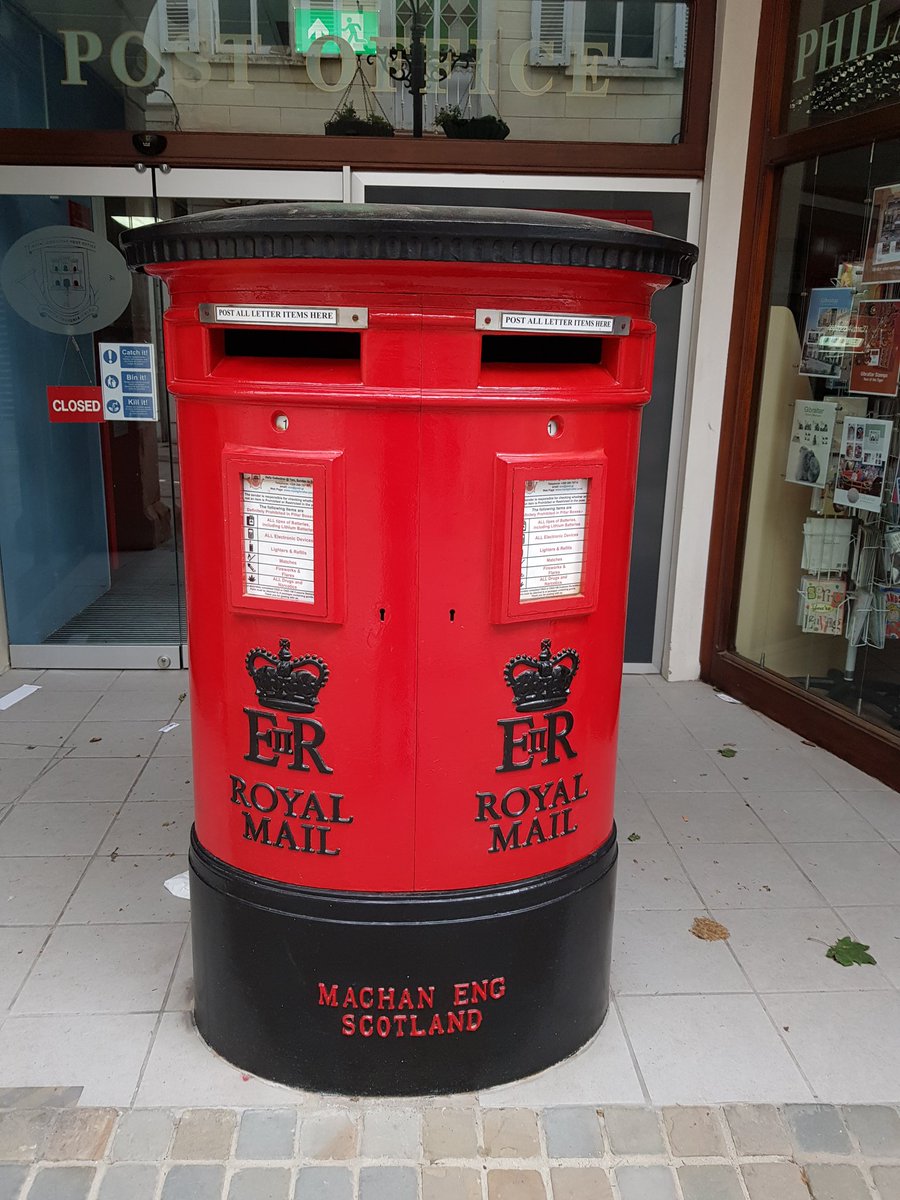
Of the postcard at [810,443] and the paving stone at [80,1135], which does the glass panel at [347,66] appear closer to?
the postcard at [810,443]

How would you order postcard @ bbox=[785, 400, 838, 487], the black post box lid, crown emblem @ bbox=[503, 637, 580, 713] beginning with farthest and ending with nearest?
1. postcard @ bbox=[785, 400, 838, 487]
2. crown emblem @ bbox=[503, 637, 580, 713]
3. the black post box lid

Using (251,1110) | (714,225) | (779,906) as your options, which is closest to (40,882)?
(251,1110)

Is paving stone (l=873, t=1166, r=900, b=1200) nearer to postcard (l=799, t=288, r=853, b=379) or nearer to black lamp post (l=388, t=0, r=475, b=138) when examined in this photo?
postcard (l=799, t=288, r=853, b=379)

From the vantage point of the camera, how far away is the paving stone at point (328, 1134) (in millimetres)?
2182

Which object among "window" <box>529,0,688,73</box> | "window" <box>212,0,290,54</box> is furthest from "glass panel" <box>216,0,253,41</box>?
"window" <box>529,0,688,73</box>

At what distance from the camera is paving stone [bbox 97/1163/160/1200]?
6.76 ft

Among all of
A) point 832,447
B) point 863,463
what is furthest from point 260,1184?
point 832,447

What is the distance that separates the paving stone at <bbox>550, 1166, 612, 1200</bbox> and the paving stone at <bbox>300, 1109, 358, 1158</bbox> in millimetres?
459

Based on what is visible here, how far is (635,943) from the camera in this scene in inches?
119

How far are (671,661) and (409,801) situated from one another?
3559mm

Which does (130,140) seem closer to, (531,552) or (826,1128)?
(531,552)

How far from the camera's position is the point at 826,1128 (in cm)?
228

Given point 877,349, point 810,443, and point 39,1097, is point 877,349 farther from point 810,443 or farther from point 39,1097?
point 39,1097

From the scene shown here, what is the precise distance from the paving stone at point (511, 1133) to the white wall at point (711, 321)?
3460mm
